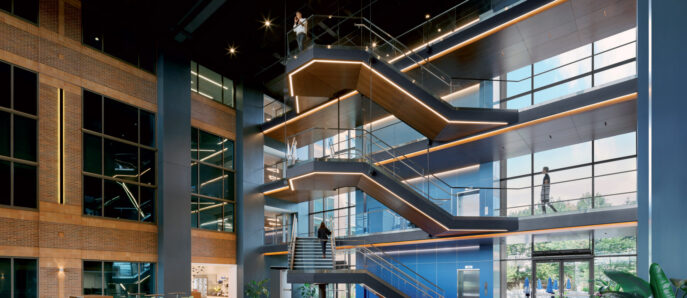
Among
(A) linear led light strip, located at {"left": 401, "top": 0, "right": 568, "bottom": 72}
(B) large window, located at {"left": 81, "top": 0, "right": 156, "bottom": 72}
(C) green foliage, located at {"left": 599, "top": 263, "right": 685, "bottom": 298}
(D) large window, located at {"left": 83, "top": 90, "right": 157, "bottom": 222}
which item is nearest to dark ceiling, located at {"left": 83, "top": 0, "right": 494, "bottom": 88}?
(B) large window, located at {"left": 81, "top": 0, "right": 156, "bottom": 72}

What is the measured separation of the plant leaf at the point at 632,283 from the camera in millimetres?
4498

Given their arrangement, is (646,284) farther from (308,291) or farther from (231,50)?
(308,291)

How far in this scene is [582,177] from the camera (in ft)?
54.1

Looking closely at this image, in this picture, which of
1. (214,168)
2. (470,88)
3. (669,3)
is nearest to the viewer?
(669,3)

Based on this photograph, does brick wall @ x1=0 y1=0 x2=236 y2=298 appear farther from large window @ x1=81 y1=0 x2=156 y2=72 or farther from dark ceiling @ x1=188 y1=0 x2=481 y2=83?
dark ceiling @ x1=188 y1=0 x2=481 y2=83

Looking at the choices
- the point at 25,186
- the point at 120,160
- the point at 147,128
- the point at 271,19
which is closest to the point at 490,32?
the point at 271,19

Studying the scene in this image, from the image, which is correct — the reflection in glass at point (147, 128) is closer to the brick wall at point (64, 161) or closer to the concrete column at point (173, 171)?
the concrete column at point (173, 171)

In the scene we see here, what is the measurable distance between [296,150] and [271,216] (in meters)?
11.0

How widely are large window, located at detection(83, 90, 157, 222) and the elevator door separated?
515 inches

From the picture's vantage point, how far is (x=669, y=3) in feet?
16.7

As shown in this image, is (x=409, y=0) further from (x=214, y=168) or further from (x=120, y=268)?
(x=120, y=268)

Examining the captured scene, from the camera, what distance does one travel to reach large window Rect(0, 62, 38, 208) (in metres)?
14.1

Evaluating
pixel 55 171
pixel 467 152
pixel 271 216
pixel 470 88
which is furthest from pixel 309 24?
pixel 271 216

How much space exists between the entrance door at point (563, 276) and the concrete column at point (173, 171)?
1418 cm
